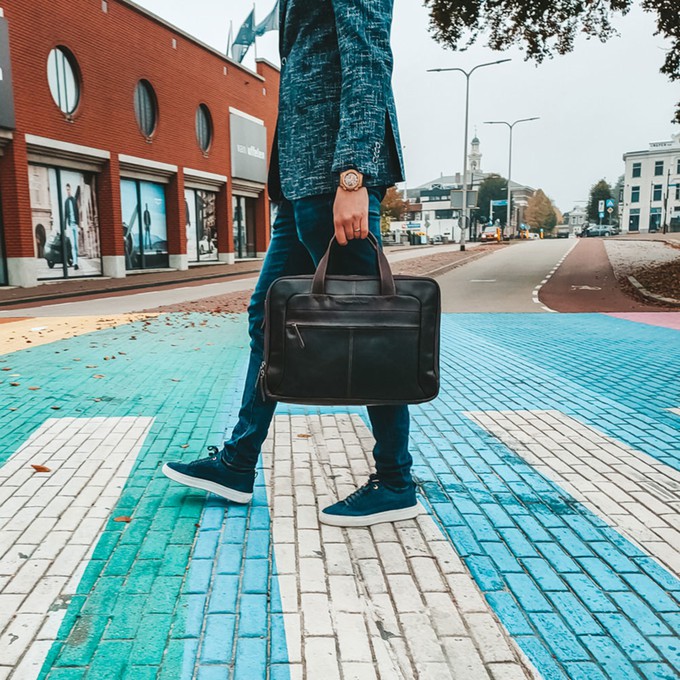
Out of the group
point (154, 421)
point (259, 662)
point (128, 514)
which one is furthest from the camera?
point (154, 421)

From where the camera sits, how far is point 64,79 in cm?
2059

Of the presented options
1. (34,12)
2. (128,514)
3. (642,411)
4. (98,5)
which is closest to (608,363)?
(642,411)

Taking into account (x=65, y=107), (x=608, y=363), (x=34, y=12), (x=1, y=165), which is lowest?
(x=608, y=363)

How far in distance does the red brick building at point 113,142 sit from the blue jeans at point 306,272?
18.1 metres

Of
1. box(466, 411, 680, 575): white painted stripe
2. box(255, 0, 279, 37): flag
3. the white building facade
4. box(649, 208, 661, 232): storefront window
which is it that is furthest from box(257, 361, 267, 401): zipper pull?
box(649, 208, 661, 232): storefront window

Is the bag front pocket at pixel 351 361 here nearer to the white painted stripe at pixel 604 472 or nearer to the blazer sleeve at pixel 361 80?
the blazer sleeve at pixel 361 80

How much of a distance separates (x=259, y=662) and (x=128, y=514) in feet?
4.01

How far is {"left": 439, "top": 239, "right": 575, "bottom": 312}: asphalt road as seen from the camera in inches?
523

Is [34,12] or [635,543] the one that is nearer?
[635,543]

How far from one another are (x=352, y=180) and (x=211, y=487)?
1.48 m

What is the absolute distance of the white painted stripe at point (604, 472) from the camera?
2.66m

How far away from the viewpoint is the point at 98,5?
21.8 m

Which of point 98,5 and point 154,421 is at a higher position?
point 98,5

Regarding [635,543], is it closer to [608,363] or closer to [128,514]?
[128,514]
